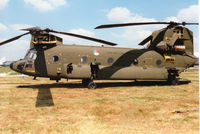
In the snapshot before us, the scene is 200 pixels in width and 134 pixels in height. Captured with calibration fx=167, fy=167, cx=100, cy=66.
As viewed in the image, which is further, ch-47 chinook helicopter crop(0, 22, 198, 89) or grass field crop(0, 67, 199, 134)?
ch-47 chinook helicopter crop(0, 22, 198, 89)

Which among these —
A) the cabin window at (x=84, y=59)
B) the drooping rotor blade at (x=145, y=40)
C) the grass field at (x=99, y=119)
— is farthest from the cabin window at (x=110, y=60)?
the grass field at (x=99, y=119)

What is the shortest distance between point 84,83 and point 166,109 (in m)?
9.08

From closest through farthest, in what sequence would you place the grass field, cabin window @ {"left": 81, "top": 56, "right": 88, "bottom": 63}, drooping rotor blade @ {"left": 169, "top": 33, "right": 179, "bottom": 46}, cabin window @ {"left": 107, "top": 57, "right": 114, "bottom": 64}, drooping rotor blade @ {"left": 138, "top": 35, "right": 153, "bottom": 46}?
the grass field, cabin window @ {"left": 81, "top": 56, "right": 88, "bottom": 63}, cabin window @ {"left": 107, "top": 57, "right": 114, "bottom": 64}, drooping rotor blade @ {"left": 169, "top": 33, "right": 179, "bottom": 46}, drooping rotor blade @ {"left": 138, "top": 35, "right": 153, "bottom": 46}

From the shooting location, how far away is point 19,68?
41.5ft

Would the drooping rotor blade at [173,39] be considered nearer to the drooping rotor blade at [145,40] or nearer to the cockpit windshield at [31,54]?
the drooping rotor blade at [145,40]

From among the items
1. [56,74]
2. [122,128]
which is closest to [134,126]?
[122,128]

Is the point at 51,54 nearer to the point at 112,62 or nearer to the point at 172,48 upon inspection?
the point at 112,62

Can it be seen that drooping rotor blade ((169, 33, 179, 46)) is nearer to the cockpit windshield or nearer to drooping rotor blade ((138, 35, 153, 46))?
drooping rotor blade ((138, 35, 153, 46))

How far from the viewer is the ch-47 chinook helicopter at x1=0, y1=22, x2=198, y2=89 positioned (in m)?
12.7

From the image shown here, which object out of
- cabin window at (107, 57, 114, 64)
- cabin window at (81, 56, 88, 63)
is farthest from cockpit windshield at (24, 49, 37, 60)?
cabin window at (107, 57, 114, 64)

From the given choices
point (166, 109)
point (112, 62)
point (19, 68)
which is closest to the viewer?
point (166, 109)

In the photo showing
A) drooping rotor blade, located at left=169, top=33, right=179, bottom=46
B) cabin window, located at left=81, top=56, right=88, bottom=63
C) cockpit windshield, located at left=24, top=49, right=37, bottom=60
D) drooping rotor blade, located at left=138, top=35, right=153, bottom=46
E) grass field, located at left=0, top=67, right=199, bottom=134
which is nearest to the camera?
grass field, located at left=0, top=67, right=199, bottom=134

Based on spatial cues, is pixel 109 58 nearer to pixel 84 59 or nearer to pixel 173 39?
pixel 84 59

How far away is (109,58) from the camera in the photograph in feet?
45.0
